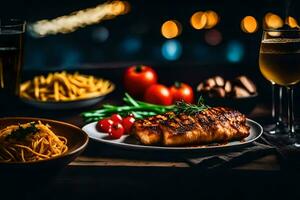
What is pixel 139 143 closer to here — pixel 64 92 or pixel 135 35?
pixel 64 92

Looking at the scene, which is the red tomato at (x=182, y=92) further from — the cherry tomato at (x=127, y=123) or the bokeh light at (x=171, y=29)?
the bokeh light at (x=171, y=29)

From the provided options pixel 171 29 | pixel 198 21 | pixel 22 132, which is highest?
pixel 22 132

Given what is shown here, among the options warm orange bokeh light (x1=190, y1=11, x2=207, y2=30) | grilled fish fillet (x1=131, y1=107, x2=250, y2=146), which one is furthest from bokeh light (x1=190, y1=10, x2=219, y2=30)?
grilled fish fillet (x1=131, y1=107, x2=250, y2=146)

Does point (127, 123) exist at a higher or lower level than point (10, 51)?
lower

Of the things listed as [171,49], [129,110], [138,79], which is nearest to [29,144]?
[129,110]

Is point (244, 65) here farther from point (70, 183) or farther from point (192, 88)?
point (70, 183)

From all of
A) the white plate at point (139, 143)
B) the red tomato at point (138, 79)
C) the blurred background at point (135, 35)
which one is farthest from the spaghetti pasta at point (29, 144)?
the blurred background at point (135, 35)
